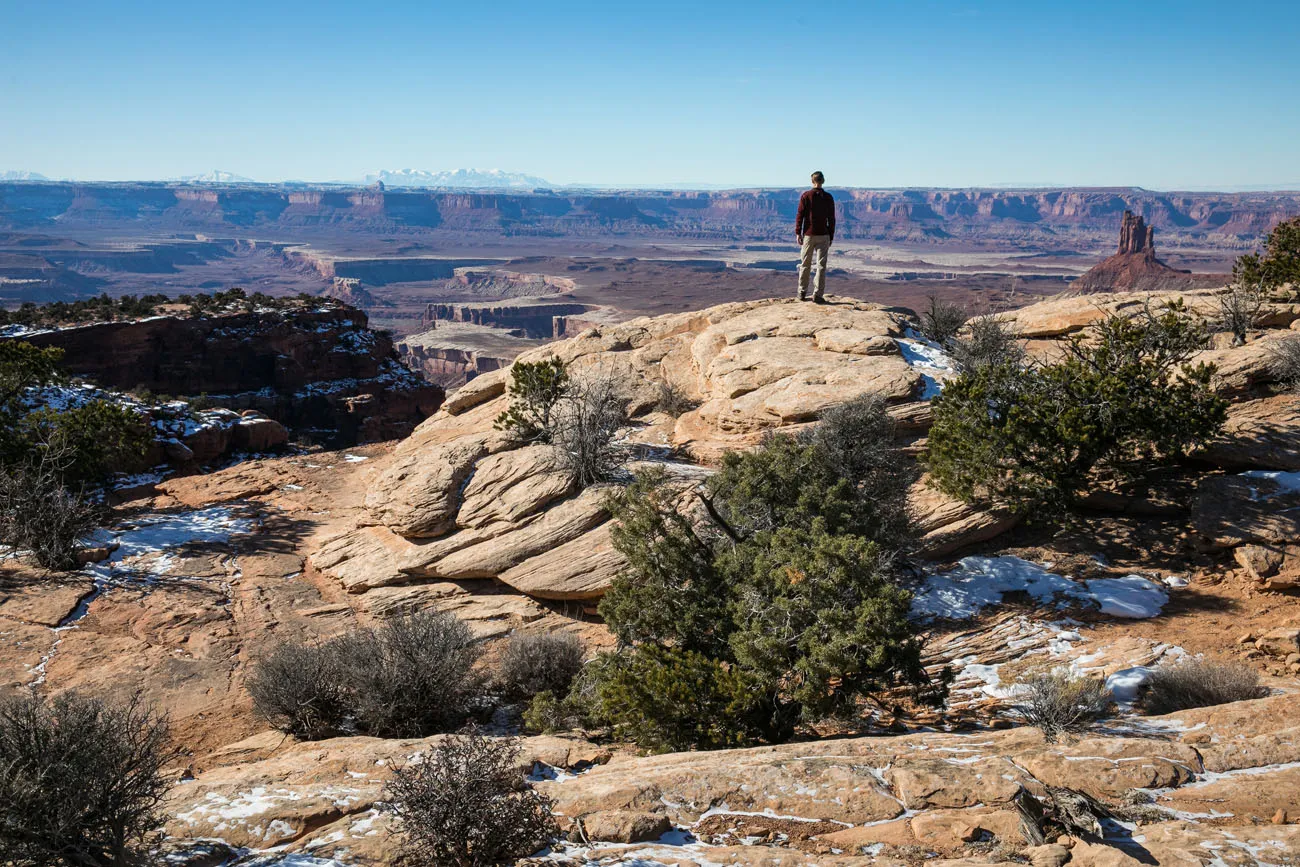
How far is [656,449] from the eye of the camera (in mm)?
14281

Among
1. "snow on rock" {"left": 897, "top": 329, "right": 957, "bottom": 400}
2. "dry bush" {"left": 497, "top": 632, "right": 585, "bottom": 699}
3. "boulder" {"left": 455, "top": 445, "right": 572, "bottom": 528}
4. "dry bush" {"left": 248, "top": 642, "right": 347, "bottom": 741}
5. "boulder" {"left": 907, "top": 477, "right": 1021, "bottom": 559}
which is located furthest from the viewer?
"snow on rock" {"left": 897, "top": 329, "right": 957, "bottom": 400}

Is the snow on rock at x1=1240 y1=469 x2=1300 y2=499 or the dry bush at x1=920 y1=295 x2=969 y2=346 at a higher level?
the dry bush at x1=920 y1=295 x2=969 y2=346

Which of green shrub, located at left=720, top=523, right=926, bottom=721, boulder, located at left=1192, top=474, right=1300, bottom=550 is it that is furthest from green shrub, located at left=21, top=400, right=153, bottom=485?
boulder, located at left=1192, top=474, right=1300, bottom=550

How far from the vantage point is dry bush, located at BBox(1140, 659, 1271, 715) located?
→ 7.55 metres

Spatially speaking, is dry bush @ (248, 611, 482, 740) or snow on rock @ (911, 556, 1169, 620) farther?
snow on rock @ (911, 556, 1169, 620)

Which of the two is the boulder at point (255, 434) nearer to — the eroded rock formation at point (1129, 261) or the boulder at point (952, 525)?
the boulder at point (952, 525)

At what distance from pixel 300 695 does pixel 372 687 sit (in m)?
0.89

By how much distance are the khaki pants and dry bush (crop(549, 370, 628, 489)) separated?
6.21 metres

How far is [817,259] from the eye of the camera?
18.4 m

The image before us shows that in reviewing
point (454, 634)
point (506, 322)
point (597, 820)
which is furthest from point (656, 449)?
point (506, 322)

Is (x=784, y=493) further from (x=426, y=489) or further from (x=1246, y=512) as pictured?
(x=426, y=489)

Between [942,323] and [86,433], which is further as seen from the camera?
[86,433]

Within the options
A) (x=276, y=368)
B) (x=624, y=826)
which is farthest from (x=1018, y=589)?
(x=276, y=368)

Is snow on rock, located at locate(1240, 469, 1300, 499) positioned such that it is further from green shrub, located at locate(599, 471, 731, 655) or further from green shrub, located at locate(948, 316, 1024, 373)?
green shrub, located at locate(599, 471, 731, 655)
